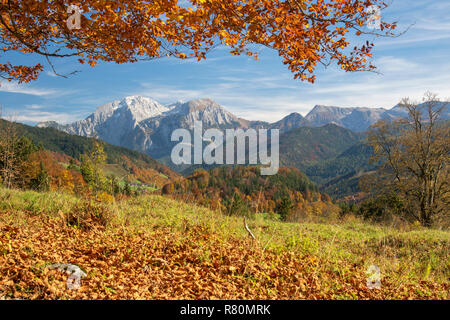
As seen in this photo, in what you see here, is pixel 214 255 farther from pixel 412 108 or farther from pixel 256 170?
pixel 256 170

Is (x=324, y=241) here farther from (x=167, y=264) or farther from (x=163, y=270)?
(x=163, y=270)

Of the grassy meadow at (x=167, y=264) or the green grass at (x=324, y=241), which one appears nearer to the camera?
the grassy meadow at (x=167, y=264)

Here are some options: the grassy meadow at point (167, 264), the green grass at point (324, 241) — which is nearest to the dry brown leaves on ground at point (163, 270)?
the grassy meadow at point (167, 264)

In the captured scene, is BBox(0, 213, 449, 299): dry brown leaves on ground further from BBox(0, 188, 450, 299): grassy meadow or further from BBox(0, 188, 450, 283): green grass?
BBox(0, 188, 450, 283): green grass

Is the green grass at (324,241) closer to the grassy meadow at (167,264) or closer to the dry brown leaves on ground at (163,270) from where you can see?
the grassy meadow at (167,264)

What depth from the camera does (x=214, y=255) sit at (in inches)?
200

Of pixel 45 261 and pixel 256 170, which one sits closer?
pixel 45 261

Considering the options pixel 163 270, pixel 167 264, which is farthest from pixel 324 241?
pixel 163 270

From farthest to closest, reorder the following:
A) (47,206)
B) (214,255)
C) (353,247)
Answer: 1. (353,247)
2. (47,206)
3. (214,255)

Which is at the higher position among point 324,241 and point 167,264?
point 167,264

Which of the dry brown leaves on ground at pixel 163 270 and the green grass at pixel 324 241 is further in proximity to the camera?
the green grass at pixel 324 241
